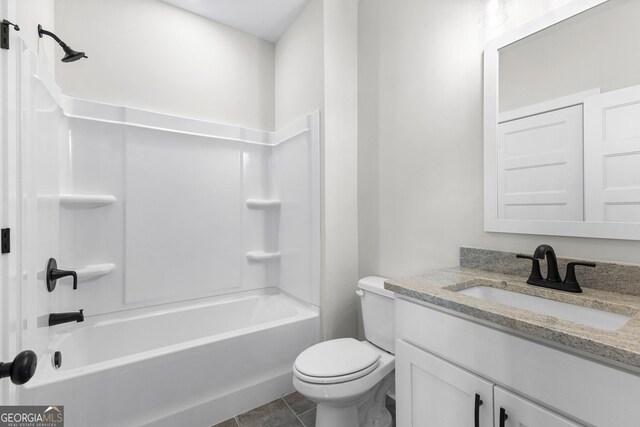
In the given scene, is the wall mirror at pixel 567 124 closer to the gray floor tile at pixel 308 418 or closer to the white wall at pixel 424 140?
the white wall at pixel 424 140

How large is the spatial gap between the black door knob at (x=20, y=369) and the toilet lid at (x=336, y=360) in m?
1.04

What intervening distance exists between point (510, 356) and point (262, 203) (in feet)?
6.80

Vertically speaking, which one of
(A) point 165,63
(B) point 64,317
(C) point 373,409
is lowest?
(C) point 373,409

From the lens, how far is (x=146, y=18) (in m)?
2.11

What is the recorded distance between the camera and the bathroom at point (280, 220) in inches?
36.8

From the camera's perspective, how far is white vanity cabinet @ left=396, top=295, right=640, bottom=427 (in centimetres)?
64

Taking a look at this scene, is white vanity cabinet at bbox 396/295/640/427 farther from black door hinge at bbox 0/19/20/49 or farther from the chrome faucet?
black door hinge at bbox 0/19/20/49

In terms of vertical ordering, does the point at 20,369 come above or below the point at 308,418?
above

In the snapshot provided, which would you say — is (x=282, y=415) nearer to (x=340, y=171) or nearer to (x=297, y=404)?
(x=297, y=404)

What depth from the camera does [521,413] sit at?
2.53 ft

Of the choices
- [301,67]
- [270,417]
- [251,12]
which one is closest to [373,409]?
[270,417]

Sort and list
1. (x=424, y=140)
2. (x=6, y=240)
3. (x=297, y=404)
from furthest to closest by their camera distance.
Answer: (x=297, y=404) → (x=424, y=140) → (x=6, y=240)

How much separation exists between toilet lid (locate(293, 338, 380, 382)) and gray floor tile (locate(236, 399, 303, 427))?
0.49 m

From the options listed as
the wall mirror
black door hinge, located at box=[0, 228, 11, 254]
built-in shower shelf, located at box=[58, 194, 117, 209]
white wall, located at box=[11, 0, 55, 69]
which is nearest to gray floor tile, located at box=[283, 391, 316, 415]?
the wall mirror
